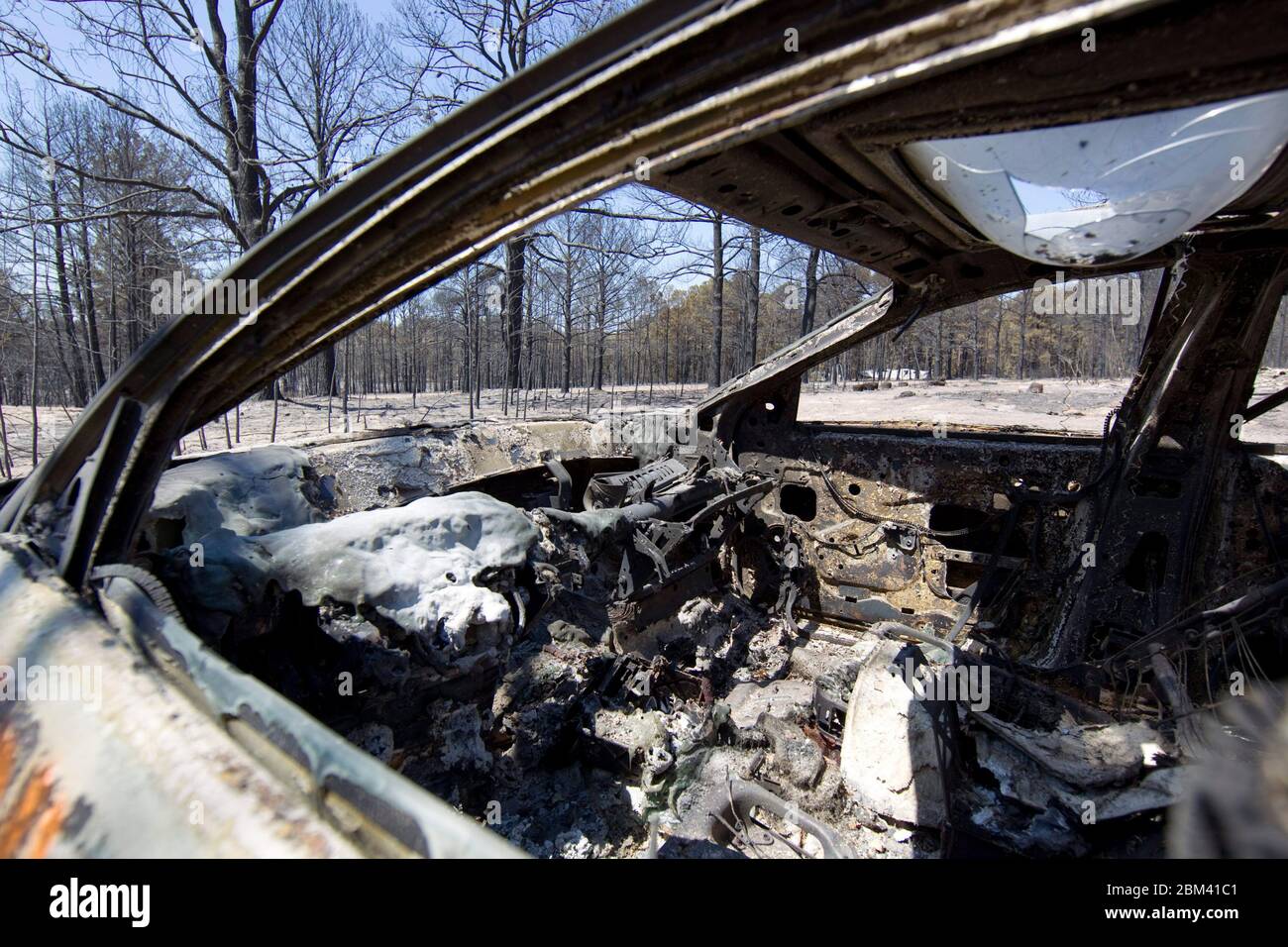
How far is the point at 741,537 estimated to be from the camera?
512cm

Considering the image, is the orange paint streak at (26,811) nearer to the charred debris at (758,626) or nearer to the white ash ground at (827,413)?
the charred debris at (758,626)

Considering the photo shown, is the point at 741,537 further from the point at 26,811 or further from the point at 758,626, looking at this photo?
the point at 26,811

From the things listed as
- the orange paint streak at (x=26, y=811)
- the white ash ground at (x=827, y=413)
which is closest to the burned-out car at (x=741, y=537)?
the orange paint streak at (x=26, y=811)

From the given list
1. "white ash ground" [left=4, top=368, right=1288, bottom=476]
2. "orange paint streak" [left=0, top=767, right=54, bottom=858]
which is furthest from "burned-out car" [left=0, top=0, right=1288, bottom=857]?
"white ash ground" [left=4, top=368, right=1288, bottom=476]

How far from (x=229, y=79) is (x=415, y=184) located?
31.2ft

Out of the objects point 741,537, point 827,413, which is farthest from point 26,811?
point 827,413

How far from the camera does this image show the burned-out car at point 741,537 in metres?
1.00

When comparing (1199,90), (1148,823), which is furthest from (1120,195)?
(1148,823)

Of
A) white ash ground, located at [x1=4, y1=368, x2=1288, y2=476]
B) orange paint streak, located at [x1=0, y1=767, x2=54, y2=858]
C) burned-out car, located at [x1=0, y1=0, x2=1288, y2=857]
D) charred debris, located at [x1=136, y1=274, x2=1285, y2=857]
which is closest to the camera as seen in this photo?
orange paint streak, located at [x1=0, y1=767, x2=54, y2=858]

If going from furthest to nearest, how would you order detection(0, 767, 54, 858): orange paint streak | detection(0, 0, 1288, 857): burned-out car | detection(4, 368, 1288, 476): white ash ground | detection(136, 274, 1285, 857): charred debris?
detection(4, 368, 1288, 476): white ash ground < detection(136, 274, 1285, 857): charred debris < detection(0, 0, 1288, 857): burned-out car < detection(0, 767, 54, 858): orange paint streak

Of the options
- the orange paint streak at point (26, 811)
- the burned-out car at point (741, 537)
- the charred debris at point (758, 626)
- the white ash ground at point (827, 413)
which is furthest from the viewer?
the white ash ground at point (827, 413)

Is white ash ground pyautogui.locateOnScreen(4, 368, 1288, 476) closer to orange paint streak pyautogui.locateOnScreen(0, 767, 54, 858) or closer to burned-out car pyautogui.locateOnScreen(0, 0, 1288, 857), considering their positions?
burned-out car pyautogui.locateOnScreen(0, 0, 1288, 857)

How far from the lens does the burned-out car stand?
1004 mm
